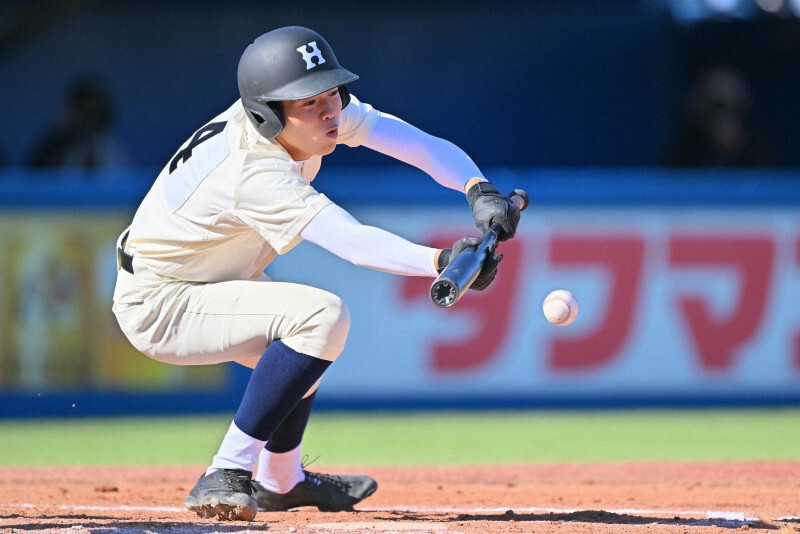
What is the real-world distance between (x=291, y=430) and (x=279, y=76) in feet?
4.43

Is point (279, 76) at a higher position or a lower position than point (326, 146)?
higher

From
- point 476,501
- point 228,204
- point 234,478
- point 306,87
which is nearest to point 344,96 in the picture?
point 306,87

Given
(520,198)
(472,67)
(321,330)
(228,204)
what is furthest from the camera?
(472,67)

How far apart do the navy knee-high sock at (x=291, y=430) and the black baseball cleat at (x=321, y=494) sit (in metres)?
0.18

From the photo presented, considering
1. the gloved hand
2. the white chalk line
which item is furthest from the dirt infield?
the gloved hand

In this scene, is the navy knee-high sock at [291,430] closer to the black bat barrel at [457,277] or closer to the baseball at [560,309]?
the baseball at [560,309]

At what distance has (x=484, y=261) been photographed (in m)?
3.74

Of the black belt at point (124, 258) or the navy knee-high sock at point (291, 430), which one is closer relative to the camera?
the black belt at point (124, 258)

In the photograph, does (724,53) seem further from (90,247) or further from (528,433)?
(90,247)

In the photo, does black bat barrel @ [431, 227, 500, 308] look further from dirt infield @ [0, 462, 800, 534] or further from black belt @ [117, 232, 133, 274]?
black belt @ [117, 232, 133, 274]

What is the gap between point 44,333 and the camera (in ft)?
24.6

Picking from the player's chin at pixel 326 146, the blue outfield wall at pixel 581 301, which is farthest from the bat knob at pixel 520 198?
the blue outfield wall at pixel 581 301

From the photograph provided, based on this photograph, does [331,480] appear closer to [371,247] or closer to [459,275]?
[371,247]

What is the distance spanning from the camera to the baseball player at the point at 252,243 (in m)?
A: 3.88
